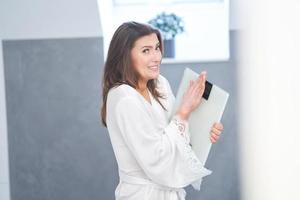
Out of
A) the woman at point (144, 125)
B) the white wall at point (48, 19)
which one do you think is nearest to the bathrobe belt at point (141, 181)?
the woman at point (144, 125)

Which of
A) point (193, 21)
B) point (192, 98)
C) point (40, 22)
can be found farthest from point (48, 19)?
point (192, 98)

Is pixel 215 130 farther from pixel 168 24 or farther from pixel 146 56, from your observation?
pixel 168 24

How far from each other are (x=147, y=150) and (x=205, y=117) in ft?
0.71

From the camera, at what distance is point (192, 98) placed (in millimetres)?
1359

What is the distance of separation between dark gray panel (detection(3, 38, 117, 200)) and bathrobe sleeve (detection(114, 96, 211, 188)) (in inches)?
51.8

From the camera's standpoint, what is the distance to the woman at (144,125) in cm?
128

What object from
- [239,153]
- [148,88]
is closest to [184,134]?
[148,88]

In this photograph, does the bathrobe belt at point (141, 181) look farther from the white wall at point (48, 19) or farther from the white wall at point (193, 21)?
the white wall at point (193, 21)

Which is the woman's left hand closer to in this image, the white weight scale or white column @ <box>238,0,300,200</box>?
the white weight scale

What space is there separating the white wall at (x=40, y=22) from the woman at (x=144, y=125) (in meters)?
1.11

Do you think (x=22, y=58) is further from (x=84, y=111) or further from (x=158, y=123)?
(x=158, y=123)

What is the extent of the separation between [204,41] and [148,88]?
145 centimetres

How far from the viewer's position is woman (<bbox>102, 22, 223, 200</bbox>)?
1283mm

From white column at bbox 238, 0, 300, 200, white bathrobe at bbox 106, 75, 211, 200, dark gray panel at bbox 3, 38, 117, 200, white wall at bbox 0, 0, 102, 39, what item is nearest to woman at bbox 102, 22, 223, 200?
white bathrobe at bbox 106, 75, 211, 200
